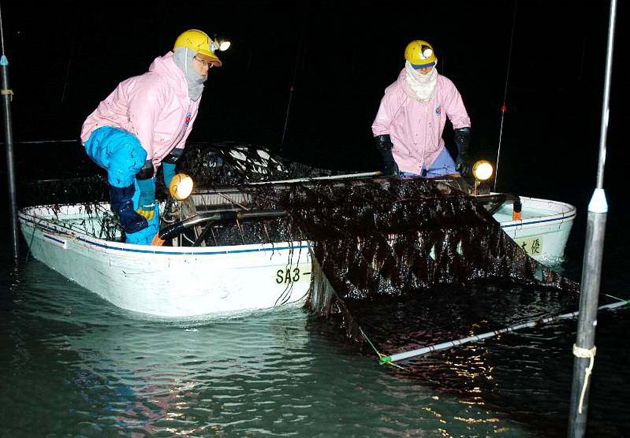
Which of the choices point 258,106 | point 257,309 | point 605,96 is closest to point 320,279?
point 257,309

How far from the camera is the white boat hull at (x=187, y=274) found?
6.09 metres

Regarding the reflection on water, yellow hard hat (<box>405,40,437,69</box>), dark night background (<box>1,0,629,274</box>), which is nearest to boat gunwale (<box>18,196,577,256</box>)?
the reflection on water

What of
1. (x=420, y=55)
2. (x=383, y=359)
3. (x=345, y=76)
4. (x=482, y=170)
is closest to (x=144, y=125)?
(x=383, y=359)

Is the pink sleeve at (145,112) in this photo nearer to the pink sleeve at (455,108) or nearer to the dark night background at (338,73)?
the pink sleeve at (455,108)

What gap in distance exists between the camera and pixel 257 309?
657cm

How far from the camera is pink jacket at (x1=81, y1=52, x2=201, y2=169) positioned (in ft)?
21.0

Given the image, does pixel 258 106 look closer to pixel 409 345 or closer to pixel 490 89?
pixel 490 89

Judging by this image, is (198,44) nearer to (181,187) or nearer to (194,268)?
(181,187)

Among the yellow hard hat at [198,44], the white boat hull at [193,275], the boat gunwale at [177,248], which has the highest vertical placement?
the yellow hard hat at [198,44]

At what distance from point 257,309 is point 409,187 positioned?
2.06 metres

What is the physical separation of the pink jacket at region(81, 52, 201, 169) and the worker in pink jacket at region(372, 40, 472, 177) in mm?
2377

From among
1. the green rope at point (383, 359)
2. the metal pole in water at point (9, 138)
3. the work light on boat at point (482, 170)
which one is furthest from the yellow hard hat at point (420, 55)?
the metal pole in water at point (9, 138)

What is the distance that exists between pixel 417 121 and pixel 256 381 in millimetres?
3890

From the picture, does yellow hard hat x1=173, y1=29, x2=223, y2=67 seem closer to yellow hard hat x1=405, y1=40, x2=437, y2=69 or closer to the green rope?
yellow hard hat x1=405, y1=40, x2=437, y2=69
